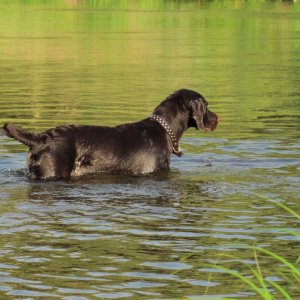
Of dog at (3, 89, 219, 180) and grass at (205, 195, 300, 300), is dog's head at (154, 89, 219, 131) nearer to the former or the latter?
dog at (3, 89, 219, 180)

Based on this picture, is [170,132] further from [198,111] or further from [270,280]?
[270,280]

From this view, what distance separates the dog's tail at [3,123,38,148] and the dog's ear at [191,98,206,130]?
236 cm

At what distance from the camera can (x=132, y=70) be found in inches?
1150

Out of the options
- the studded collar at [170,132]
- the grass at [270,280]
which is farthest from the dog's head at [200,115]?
the grass at [270,280]

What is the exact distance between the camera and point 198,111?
13617 mm

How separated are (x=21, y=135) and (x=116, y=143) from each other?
4.32 ft

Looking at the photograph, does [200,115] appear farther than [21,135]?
Yes

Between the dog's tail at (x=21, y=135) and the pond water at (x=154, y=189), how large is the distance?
50 centimetres

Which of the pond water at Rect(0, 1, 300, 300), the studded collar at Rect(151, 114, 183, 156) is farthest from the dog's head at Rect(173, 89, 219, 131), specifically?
the pond water at Rect(0, 1, 300, 300)

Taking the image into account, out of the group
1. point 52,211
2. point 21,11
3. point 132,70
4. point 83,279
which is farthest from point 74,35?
point 83,279

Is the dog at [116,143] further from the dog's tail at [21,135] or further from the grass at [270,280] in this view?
the grass at [270,280]

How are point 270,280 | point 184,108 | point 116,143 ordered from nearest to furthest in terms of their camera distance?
point 270,280
point 116,143
point 184,108

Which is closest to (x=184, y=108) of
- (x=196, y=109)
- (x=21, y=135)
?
(x=196, y=109)

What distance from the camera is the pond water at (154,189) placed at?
26.6ft
